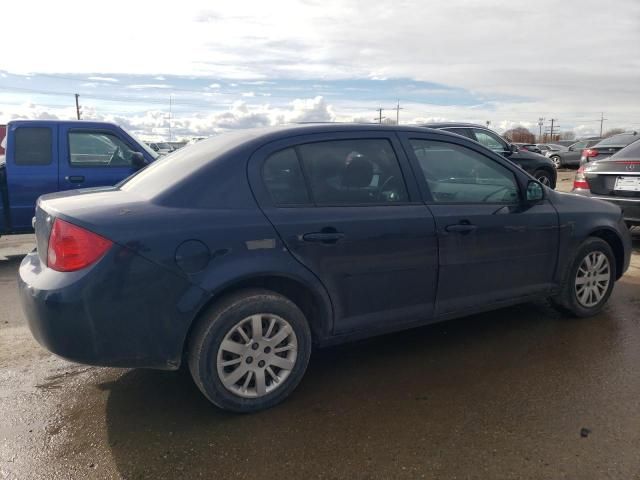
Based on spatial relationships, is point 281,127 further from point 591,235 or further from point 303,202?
point 591,235

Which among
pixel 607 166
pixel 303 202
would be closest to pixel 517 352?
pixel 303 202

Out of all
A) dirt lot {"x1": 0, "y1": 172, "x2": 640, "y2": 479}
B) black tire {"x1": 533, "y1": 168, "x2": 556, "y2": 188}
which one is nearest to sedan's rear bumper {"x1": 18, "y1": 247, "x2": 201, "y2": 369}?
dirt lot {"x1": 0, "y1": 172, "x2": 640, "y2": 479}

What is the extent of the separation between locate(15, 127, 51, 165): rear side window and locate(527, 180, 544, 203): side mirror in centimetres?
581

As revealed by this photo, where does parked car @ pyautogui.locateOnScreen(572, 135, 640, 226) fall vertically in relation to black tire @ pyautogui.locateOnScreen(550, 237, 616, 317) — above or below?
above

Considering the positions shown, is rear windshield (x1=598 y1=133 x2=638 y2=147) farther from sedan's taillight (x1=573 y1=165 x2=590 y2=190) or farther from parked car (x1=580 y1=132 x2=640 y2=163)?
sedan's taillight (x1=573 y1=165 x2=590 y2=190)

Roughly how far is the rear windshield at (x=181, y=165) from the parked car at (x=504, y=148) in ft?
20.4

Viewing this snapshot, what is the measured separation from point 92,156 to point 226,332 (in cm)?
518

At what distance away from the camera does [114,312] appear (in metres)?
2.54

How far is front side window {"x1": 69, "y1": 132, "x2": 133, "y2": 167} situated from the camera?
6.81 meters

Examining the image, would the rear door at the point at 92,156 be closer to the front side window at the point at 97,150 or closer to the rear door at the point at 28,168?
the front side window at the point at 97,150

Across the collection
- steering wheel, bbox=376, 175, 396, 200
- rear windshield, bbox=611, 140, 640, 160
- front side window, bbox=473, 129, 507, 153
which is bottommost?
steering wheel, bbox=376, 175, 396, 200

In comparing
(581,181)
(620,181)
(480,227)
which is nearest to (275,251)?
(480,227)

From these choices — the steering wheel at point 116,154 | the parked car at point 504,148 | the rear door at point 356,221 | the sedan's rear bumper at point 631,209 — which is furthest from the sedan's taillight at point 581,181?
the steering wheel at point 116,154

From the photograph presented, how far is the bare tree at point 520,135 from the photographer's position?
268 ft
